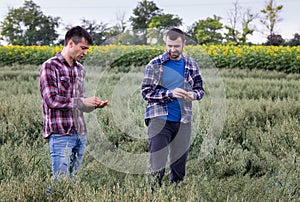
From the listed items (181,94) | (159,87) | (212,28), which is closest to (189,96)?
(181,94)

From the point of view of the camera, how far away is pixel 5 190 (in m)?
2.86

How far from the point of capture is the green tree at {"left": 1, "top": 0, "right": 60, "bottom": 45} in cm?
4334

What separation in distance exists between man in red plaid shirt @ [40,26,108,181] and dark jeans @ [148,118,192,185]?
0.65 m

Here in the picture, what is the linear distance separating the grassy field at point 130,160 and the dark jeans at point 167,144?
17cm

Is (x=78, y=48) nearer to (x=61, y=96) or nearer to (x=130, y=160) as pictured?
(x=61, y=96)

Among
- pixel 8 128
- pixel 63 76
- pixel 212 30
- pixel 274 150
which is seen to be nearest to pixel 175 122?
pixel 63 76

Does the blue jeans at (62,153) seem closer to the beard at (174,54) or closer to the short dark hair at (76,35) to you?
Answer: the short dark hair at (76,35)

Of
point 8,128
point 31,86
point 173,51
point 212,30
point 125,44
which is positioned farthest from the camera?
point 212,30

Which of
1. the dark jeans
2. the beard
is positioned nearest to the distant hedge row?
the beard

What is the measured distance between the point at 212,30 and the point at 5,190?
30.9 m

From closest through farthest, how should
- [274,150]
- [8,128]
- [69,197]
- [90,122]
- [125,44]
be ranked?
[69,197] → [125,44] → [90,122] → [274,150] → [8,128]

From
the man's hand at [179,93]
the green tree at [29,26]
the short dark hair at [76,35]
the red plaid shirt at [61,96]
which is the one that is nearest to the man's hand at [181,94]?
the man's hand at [179,93]

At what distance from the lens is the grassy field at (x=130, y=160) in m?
2.96

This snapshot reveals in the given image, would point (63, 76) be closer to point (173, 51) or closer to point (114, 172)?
point (173, 51)
